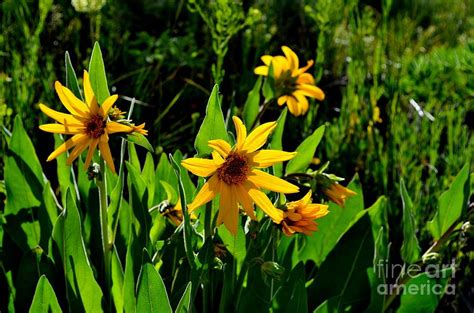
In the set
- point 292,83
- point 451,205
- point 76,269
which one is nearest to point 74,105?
point 76,269

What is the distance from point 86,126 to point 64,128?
3 centimetres

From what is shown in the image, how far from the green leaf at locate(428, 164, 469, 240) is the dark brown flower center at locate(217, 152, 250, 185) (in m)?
0.54

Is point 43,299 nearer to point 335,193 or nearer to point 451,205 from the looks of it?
point 335,193

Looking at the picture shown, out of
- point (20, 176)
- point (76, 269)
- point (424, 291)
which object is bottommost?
point (424, 291)

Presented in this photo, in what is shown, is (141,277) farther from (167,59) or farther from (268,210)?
(167,59)

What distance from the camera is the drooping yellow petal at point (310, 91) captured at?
56.1 inches

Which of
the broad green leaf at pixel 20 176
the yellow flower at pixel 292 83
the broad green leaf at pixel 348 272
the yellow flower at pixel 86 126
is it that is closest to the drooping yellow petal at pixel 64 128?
the yellow flower at pixel 86 126

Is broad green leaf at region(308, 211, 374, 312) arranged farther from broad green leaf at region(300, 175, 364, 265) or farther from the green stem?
the green stem

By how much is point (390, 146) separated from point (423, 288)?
72cm

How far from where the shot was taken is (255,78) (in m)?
2.36

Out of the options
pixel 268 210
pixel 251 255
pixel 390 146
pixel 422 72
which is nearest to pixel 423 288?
pixel 251 255

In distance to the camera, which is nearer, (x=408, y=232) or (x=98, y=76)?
(x=98, y=76)

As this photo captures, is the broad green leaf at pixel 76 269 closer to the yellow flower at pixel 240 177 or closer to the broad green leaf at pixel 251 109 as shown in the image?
the yellow flower at pixel 240 177

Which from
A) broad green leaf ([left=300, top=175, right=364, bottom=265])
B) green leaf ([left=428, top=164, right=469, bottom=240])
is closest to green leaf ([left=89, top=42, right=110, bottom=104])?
broad green leaf ([left=300, top=175, right=364, bottom=265])
